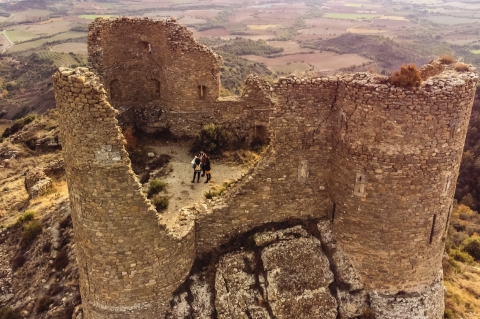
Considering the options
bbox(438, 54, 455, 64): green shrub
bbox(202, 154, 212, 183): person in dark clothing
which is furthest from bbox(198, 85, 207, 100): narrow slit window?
bbox(438, 54, 455, 64): green shrub

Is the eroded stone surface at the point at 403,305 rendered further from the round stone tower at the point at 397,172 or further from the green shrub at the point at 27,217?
the green shrub at the point at 27,217

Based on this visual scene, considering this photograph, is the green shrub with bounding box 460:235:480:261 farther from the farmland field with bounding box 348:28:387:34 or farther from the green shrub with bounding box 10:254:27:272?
the farmland field with bounding box 348:28:387:34

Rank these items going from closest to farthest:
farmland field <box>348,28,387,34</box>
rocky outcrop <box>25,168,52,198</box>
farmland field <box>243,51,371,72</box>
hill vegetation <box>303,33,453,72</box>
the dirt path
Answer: the dirt path, rocky outcrop <box>25,168,52,198</box>, farmland field <box>243,51,371,72</box>, hill vegetation <box>303,33,453,72</box>, farmland field <box>348,28,387,34</box>

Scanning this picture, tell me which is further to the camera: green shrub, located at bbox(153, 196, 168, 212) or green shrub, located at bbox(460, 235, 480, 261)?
green shrub, located at bbox(460, 235, 480, 261)

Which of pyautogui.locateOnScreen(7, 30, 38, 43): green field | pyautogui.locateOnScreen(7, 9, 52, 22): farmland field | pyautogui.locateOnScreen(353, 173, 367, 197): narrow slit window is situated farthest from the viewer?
pyautogui.locateOnScreen(7, 9, 52, 22): farmland field

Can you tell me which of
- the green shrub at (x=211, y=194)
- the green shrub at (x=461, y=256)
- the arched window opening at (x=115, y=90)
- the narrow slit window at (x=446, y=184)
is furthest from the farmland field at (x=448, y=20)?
the narrow slit window at (x=446, y=184)

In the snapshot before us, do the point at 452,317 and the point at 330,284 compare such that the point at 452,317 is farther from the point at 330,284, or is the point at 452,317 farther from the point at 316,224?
the point at 316,224

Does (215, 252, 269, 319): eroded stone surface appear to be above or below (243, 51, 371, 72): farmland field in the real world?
above

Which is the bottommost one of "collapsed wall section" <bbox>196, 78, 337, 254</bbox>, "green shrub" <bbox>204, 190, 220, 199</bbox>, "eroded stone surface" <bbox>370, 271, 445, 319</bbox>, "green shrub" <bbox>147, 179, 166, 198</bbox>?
"eroded stone surface" <bbox>370, 271, 445, 319</bbox>
